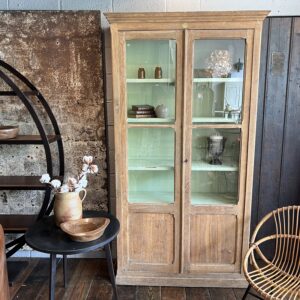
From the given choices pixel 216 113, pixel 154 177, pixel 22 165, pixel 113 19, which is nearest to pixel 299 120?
pixel 216 113

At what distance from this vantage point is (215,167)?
2.23 meters

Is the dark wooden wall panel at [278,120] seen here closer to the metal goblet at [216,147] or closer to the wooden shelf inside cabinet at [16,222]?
the metal goblet at [216,147]

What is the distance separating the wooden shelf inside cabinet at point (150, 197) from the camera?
222cm

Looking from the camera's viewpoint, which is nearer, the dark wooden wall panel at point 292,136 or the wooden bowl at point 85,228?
the wooden bowl at point 85,228

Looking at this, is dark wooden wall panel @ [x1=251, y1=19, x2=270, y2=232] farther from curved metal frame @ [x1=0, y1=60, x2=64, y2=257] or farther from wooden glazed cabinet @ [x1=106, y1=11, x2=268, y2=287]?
curved metal frame @ [x1=0, y1=60, x2=64, y2=257]

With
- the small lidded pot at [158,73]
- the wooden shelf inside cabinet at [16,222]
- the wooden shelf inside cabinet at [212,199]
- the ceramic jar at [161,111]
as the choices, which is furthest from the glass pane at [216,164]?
the wooden shelf inside cabinet at [16,222]

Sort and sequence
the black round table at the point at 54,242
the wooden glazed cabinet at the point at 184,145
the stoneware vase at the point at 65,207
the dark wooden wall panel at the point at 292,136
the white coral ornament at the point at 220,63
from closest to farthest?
the black round table at the point at 54,242
the stoneware vase at the point at 65,207
the wooden glazed cabinet at the point at 184,145
the white coral ornament at the point at 220,63
the dark wooden wall panel at the point at 292,136

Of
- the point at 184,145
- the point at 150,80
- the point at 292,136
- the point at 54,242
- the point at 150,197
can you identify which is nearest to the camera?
the point at 54,242

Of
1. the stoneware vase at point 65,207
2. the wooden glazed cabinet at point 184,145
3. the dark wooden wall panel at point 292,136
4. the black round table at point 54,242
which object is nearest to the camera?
the black round table at point 54,242

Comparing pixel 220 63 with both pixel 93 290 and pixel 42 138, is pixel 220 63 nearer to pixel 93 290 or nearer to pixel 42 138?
pixel 42 138

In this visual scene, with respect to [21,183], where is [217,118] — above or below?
above

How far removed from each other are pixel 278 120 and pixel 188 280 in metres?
1.38

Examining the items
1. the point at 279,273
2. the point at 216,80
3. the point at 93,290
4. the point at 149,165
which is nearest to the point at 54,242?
the point at 93,290

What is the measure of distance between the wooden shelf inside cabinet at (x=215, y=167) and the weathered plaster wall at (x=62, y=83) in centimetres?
77
